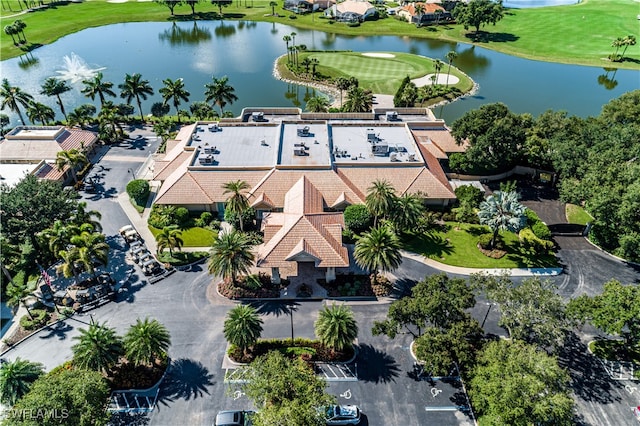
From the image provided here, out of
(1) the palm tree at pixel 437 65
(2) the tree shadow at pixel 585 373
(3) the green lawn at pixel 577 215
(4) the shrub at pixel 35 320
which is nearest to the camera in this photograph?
(2) the tree shadow at pixel 585 373

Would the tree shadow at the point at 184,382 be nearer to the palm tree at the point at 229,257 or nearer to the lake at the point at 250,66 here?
the palm tree at the point at 229,257

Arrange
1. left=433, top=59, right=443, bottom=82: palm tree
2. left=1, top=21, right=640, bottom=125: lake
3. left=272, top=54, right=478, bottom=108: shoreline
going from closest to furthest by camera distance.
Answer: left=272, top=54, right=478, bottom=108: shoreline, left=1, top=21, right=640, bottom=125: lake, left=433, top=59, right=443, bottom=82: palm tree

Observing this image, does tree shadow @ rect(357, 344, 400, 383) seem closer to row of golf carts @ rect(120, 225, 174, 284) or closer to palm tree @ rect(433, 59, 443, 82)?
row of golf carts @ rect(120, 225, 174, 284)

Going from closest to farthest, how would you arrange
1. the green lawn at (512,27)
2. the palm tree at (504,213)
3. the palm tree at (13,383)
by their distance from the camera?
the palm tree at (13,383)
the palm tree at (504,213)
the green lawn at (512,27)

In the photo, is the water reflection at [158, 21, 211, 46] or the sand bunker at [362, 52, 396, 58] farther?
the water reflection at [158, 21, 211, 46]

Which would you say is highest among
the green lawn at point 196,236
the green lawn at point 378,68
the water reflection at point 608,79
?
the green lawn at point 378,68

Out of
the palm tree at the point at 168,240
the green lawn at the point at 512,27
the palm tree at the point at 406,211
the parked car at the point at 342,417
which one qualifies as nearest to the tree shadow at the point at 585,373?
the parked car at the point at 342,417

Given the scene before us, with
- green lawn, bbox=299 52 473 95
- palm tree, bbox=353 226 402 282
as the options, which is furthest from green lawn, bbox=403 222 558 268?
green lawn, bbox=299 52 473 95
